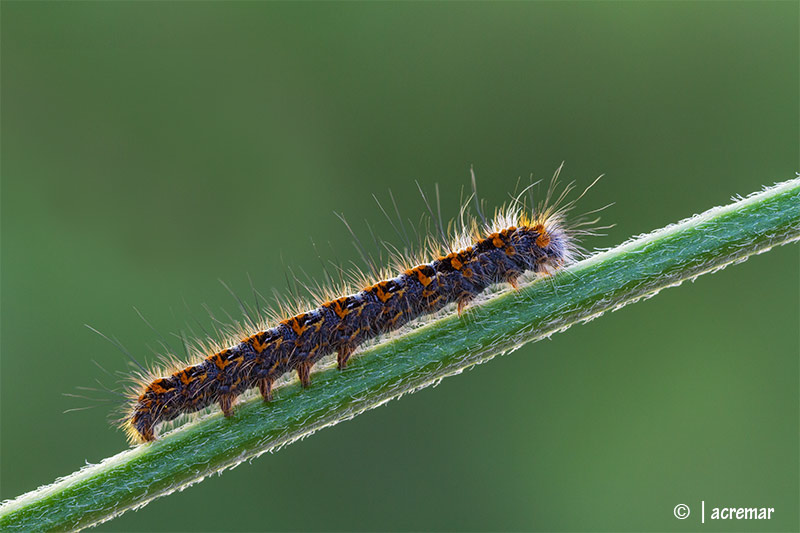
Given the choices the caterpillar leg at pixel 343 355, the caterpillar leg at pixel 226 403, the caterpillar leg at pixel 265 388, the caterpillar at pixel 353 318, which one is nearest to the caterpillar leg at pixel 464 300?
the caterpillar at pixel 353 318

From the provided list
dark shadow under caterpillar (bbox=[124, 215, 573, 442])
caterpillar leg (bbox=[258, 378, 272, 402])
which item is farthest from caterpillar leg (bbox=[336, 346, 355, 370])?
caterpillar leg (bbox=[258, 378, 272, 402])

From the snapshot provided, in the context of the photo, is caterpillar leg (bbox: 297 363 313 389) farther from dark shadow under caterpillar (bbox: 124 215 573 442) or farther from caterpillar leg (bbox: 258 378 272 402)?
caterpillar leg (bbox: 258 378 272 402)

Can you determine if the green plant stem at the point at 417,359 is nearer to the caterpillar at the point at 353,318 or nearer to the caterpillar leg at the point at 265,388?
the caterpillar leg at the point at 265,388

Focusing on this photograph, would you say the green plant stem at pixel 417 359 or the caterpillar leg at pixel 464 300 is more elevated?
the caterpillar leg at pixel 464 300

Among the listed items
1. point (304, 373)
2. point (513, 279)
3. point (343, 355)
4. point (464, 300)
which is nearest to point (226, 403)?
point (304, 373)

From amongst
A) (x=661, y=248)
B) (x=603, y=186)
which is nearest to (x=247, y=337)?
(x=661, y=248)
